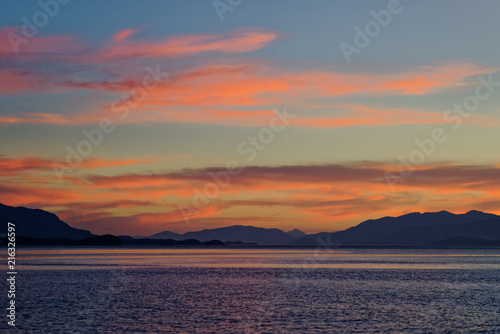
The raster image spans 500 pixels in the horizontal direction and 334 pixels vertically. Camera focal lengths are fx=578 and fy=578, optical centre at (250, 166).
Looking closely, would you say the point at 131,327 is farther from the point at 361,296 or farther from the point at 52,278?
the point at 52,278

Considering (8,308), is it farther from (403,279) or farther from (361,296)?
(403,279)

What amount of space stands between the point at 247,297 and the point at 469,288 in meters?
36.9

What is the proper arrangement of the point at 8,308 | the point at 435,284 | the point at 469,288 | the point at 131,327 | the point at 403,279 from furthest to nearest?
the point at 403,279, the point at 435,284, the point at 469,288, the point at 8,308, the point at 131,327

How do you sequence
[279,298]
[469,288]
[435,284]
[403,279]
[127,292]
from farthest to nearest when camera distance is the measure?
[403,279] → [435,284] → [469,288] → [127,292] → [279,298]

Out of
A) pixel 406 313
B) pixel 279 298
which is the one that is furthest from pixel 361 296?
pixel 406 313

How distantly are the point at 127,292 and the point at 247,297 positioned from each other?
656 inches

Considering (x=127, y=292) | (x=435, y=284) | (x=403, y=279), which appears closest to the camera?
(x=127, y=292)

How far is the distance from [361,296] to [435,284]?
2587cm

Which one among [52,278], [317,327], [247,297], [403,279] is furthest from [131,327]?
[403,279]

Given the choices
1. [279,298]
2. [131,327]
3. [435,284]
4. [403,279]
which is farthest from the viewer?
[403,279]

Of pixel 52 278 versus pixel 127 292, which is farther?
pixel 52 278

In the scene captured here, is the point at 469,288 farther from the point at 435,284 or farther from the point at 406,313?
the point at 406,313

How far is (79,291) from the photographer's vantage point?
77.1 meters

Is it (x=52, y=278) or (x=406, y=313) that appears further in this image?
(x=52, y=278)
